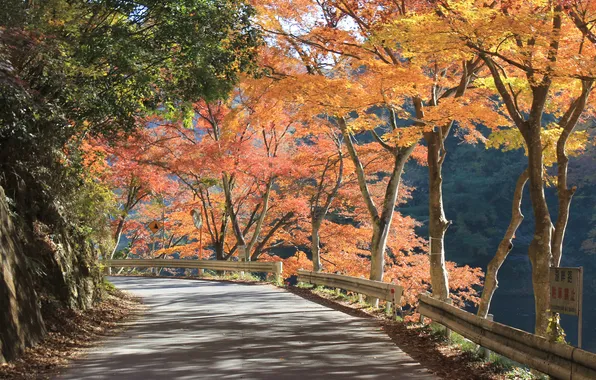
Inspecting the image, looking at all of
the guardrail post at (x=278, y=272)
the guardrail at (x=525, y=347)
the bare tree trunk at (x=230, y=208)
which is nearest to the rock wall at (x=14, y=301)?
the guardrail at (x=525, y=347)

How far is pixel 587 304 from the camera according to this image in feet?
129

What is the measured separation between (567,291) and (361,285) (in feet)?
27.9

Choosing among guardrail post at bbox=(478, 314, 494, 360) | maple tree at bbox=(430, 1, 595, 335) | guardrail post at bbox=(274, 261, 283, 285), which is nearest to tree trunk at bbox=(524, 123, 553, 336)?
maple tree at bbox=(430, 1, 595, 335)

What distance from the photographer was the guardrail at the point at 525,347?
18.6ft

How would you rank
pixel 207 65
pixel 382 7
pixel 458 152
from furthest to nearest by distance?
pixel 458 152 < pixel 382 7 < pixel 207 65

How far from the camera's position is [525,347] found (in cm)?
677

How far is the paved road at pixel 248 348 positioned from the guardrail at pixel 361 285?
0.79 metres

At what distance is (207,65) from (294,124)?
1461 centimetres

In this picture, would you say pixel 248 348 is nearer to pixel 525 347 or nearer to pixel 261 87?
pixel 525 347

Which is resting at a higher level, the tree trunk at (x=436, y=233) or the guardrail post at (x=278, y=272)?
the tree trunk at (x=436, y=233)

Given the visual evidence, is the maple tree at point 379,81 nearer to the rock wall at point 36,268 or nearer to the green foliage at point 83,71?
the green foliage at point 83,71

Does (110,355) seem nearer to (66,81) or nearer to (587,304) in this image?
(66,81)

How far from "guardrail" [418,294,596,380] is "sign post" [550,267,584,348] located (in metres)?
0.31

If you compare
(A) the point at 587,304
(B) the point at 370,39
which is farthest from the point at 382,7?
(A) the point at 587,304
